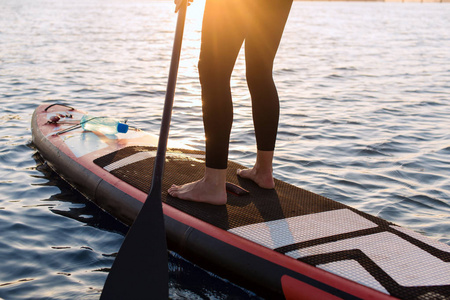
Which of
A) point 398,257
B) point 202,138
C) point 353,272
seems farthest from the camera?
point 202,138

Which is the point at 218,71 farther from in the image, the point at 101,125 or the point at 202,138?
the point at 202,138

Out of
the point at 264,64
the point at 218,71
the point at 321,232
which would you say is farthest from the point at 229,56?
the point at 321,232

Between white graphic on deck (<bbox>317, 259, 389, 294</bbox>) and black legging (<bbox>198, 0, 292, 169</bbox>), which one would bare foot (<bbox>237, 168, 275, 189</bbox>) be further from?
white graphic on deck (<bbox>317, 259, 389, 294</bbox>)

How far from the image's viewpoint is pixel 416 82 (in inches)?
361

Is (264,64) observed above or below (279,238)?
above

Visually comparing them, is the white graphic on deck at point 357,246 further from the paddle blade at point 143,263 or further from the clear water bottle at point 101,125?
the clear water bottle at point 101,125

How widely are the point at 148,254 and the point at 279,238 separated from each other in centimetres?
64

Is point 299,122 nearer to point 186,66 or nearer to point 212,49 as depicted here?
point 212,49

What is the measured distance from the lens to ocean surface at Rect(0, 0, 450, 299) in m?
2.78

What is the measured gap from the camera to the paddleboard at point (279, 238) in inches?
83.0

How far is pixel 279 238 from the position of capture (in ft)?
7.90

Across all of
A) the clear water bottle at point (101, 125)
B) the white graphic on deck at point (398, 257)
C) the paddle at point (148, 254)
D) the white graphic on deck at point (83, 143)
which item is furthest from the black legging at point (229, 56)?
the clear water bottle at point (101, 125)

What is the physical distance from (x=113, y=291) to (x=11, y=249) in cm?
108

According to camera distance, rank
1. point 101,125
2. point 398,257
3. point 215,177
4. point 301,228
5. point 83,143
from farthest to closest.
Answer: point 101,125
point 83,143
point 215,177
point 301,228
point 398,257
